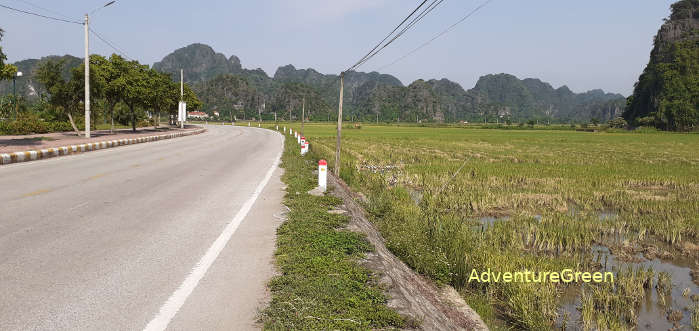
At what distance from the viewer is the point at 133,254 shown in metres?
5.06

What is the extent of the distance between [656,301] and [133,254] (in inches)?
251

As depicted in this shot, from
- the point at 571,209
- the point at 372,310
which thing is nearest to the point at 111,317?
the point at 372,310

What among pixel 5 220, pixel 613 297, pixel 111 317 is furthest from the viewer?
pixel 5 220

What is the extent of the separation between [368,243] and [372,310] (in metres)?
1.95

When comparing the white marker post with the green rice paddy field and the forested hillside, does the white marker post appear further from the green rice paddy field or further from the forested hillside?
the forested hillside

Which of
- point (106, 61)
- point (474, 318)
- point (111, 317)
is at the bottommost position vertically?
point (474, 318)

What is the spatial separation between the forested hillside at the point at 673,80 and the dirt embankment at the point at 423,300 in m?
96.2

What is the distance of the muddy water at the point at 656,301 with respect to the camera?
5031mm

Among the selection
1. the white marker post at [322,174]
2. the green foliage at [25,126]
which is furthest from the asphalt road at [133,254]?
the green foliage at [25,126]

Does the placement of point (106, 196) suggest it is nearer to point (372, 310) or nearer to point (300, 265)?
point (300, 265)

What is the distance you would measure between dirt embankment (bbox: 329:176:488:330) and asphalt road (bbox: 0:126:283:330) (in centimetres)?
118

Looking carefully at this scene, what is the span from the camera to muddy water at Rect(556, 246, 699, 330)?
5031 mm

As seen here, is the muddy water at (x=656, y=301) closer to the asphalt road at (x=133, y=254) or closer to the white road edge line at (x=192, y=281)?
the asphalt road at (x=133, y=254)

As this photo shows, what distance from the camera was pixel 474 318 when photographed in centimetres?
480
